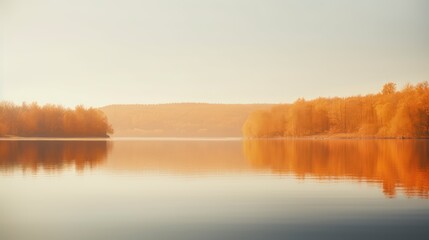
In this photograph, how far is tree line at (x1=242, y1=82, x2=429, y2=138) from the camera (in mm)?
101463

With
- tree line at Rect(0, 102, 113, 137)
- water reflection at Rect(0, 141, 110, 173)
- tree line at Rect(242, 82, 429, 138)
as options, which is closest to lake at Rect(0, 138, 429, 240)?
water reflection at Rect(0, 141, 110, 173)

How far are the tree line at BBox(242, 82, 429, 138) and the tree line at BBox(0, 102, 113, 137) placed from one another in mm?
43607

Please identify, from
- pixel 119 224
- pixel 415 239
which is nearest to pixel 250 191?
pixel 119 224

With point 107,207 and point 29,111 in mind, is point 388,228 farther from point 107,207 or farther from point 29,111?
point 29,111

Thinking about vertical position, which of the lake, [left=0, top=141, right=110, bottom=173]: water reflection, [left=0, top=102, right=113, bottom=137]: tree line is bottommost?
the lake

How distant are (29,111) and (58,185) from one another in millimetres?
124426

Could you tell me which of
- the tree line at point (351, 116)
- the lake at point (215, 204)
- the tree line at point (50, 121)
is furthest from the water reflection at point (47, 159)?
the tree line at point (50, 121)

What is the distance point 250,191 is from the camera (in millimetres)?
21453

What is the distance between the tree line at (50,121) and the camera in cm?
13662

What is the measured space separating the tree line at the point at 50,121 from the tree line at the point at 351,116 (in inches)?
1717

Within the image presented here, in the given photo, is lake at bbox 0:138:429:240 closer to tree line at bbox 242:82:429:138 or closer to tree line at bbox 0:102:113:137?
tree line at bbox 242:82:429:138

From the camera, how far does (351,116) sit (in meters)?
136

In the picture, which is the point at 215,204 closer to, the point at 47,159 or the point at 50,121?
the point at 47,159

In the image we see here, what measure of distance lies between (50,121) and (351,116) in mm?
79068
